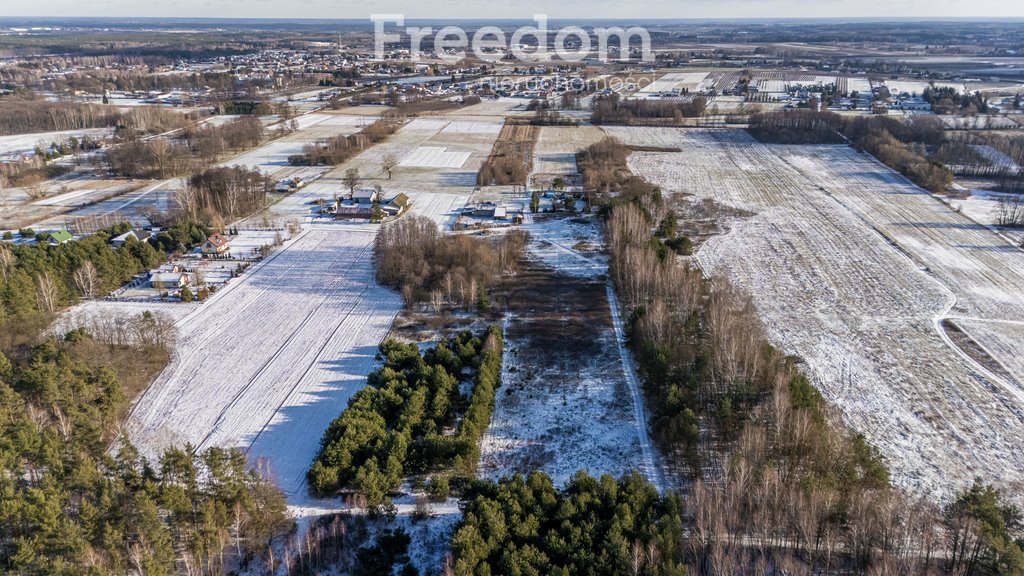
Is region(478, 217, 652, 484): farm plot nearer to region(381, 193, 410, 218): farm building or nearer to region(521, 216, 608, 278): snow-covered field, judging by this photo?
region(521, 216, 608, 278): snow-covered field

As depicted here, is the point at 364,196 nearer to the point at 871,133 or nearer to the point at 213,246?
the point at 213,246

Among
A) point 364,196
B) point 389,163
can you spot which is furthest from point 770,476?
point 389,163

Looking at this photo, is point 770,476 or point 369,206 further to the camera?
point 369,206

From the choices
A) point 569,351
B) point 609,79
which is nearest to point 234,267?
point 569,351

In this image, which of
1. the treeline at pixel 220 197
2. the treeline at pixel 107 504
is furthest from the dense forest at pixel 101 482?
the treeline at pixel 220 197

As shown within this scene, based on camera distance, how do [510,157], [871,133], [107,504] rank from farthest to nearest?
1. [871,133]
2. [510,157]
3. [107,504]

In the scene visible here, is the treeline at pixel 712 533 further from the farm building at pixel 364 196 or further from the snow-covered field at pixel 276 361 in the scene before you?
the farm building at pixel 364 196
